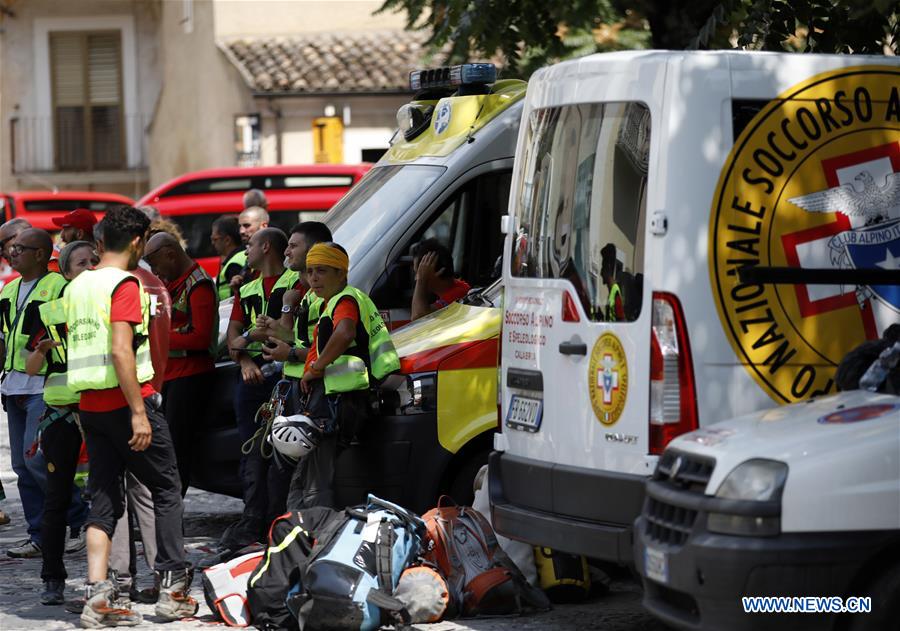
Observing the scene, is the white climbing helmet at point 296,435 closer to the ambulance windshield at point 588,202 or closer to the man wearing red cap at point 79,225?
the ambulance windshield at point 588,202

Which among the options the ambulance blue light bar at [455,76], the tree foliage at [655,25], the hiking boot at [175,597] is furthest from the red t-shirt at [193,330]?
the tree foliage at [655,25]

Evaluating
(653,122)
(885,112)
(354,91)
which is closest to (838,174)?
(885,112)

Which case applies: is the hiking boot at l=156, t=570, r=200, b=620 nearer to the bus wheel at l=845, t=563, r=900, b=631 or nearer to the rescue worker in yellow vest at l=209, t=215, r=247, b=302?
the bus wheel at l=845, t=563, r=900, b=631

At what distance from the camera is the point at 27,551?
9.12 meters

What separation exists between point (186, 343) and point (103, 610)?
2128 mm

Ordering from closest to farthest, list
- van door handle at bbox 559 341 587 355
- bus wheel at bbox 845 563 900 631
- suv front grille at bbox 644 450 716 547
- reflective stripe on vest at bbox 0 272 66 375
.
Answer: bus wheel at bbox 845 563 900 631 → suv front grille at bbox 644 450 716 547 → van door handle at bbox 559 341 587 355 → reflective stripe on vest at bbox 0 272 66 375

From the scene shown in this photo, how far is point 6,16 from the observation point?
3306 centimetres

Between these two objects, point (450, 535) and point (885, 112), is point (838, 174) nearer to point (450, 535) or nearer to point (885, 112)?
point (885, 112)

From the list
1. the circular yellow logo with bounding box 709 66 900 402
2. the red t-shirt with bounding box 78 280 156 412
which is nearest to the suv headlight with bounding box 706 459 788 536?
the circular yellow logo with bounding box 709 66 900 402

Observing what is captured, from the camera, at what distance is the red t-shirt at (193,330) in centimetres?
896

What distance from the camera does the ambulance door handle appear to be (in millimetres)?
6559

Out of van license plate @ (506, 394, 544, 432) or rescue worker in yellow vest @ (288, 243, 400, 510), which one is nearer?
van license plate @ (506, 394, 544, 432)

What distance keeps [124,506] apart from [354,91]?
778 inches

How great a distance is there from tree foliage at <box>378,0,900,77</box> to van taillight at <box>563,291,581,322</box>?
3.06m
